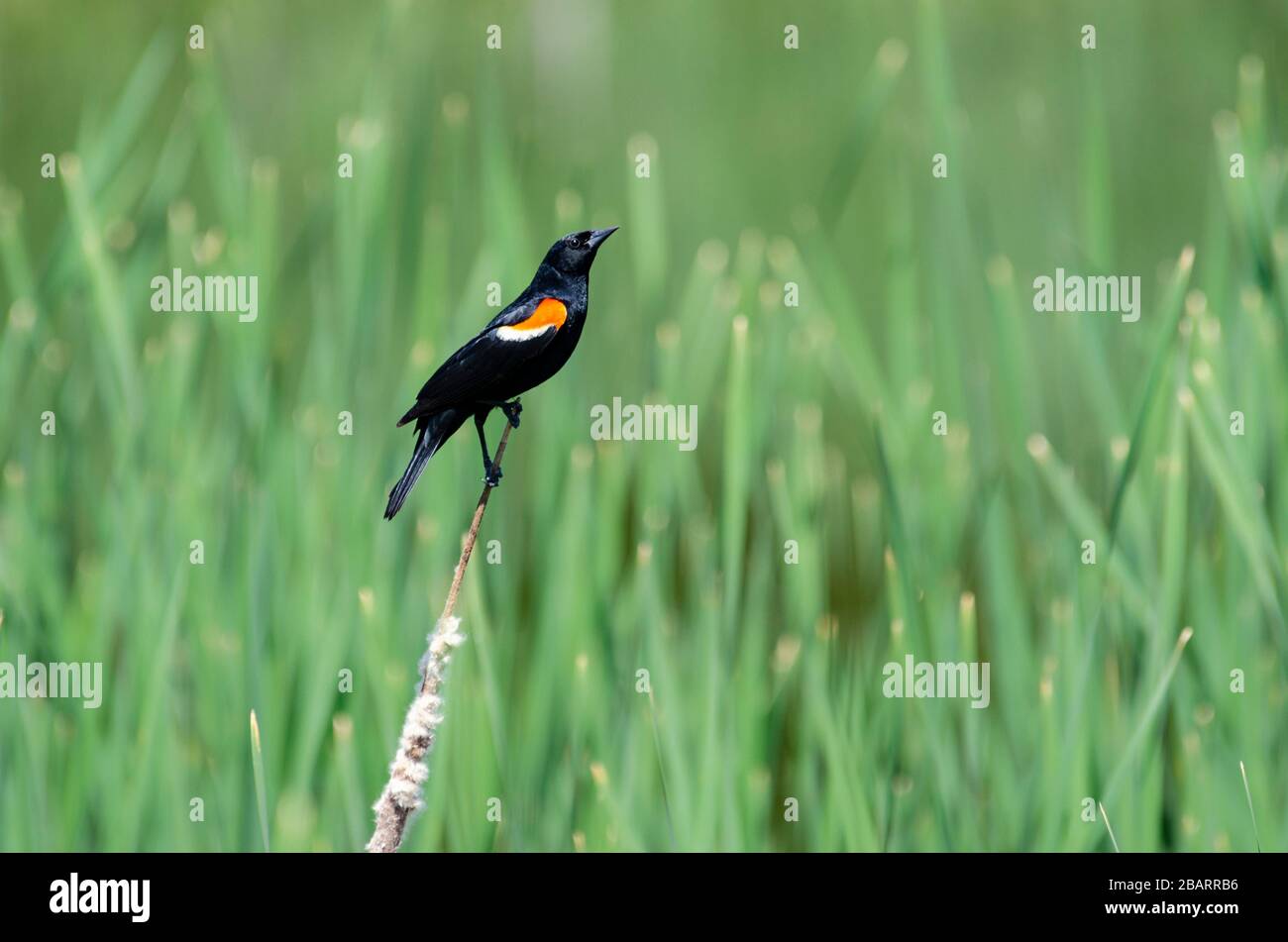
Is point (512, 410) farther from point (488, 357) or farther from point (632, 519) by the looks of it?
point (632, 519)

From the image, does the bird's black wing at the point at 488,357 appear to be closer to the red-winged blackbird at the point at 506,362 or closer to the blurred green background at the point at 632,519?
the red-winged blackbird at the point at 506,362

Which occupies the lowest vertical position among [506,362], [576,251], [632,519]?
[632,519]

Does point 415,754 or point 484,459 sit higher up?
point 484,459

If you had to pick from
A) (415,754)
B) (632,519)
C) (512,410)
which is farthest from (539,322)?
(415,754)

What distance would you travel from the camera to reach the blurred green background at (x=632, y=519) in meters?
1.72

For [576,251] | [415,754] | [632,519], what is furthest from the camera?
[632,519]

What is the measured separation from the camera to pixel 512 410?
5.55ft

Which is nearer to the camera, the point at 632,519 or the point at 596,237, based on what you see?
the point at 596,237

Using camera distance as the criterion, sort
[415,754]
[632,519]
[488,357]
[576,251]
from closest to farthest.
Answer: [415,754]
[488,357]
[576,251]
[632,519]

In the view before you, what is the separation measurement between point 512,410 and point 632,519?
42 centimetres

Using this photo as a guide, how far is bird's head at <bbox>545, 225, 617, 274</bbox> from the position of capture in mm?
1776

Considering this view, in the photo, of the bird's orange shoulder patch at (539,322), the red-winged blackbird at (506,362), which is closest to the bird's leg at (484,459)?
the red-winged blackbird at (506,362)

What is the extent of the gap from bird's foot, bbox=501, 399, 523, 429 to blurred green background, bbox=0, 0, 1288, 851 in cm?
14

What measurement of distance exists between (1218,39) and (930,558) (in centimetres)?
214
